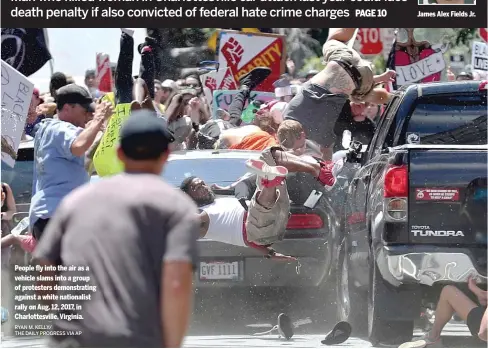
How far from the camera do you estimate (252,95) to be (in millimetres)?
15164

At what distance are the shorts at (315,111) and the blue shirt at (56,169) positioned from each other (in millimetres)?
3256

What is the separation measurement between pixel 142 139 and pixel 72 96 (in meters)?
4.01

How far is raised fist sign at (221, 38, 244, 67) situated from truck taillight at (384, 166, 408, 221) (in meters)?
7.96

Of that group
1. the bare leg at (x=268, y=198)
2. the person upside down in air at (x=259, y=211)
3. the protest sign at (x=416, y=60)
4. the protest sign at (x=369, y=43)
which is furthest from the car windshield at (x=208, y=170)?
the protest sign at (x=369, y=43)

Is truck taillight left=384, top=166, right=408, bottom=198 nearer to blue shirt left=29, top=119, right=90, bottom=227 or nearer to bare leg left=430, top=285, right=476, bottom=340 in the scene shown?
bare leg left=430, top=285, right=476, bottom=340

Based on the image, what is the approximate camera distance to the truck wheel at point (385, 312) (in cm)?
871

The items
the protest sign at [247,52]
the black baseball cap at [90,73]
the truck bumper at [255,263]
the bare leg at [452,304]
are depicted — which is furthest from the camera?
the black baseball cap at [90,73]

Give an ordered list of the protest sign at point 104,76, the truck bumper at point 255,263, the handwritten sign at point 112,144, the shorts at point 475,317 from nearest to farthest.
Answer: the shorts at point 475,317 → the handwritten sign at point 112,144 → the truck bumper at point 255,263 → the protest sign at point 104,76

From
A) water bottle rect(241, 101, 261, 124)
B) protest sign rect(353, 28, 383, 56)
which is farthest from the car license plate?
protest sign rect(353, 28, 383, 56)

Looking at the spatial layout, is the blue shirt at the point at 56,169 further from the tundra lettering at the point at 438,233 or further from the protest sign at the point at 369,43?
the protest sign at the point at 369,43

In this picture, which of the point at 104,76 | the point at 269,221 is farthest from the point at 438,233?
the point at 104,76

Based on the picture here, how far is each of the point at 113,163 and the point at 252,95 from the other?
5.71 m

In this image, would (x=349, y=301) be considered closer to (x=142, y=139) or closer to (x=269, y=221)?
(x=269, y=221)

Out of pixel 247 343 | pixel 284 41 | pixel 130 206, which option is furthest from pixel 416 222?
pixel 284 41
